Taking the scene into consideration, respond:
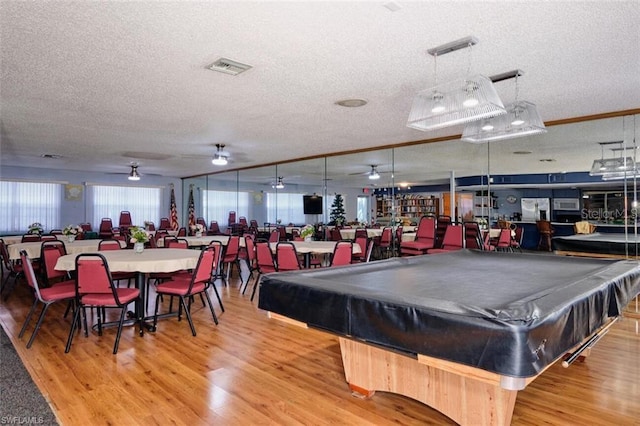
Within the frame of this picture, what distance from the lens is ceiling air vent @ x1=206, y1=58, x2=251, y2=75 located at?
3292 mm

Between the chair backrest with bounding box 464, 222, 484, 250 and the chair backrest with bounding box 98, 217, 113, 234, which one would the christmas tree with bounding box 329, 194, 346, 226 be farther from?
the chair backrest with bounding box 98, 217, 113, 234

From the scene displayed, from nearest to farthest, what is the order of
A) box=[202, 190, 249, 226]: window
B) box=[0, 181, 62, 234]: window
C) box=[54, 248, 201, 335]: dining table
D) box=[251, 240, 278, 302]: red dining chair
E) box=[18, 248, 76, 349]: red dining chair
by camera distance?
box=[18, 248, 76, 349]: red dining chair
box=[54, 248, 201, 335]: dining table
box=[251, 240, 278, 302]: red dining chair
box=[0, 181, 62, 234]: window
box=[202, 190, 249, 226]: window

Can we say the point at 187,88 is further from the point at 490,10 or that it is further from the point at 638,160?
the point at 638,160

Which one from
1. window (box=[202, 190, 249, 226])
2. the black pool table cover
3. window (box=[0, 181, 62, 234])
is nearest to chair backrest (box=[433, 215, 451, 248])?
the black pool table cover

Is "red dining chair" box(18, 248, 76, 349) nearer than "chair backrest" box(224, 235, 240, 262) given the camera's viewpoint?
Yes

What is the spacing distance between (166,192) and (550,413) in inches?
527

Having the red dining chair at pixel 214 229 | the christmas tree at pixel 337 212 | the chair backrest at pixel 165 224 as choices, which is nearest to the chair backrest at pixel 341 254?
the christmas tree at pixel 337 212

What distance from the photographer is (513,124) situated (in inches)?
142

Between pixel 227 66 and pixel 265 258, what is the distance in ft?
9.93

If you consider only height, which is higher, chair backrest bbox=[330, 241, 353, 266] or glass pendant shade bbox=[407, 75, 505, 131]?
glass pendant shade bbox=[407, 75, 505, 131]

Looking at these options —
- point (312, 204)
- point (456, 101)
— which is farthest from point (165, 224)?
point (456, 101)

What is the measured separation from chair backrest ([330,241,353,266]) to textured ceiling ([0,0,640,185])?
175cm

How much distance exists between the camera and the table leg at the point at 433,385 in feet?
6.73

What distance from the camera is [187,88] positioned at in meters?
4.03
